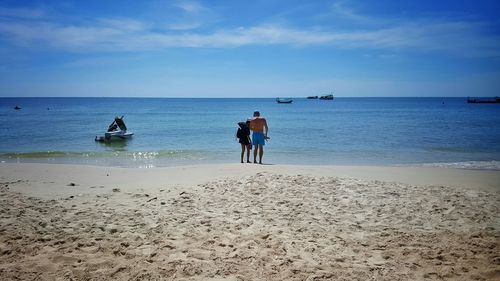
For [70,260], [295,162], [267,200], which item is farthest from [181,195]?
[295,162]

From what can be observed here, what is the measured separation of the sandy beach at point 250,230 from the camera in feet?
13.5

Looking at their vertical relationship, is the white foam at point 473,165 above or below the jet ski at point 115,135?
below

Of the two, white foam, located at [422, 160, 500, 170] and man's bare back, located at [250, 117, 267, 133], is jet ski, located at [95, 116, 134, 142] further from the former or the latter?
white foam, located at [422, 160, 500, 170]

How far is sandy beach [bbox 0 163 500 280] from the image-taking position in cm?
411

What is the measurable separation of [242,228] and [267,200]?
1.57 m

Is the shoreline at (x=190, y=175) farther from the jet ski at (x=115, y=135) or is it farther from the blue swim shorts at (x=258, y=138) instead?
the jet ski at (x=115, y=135)

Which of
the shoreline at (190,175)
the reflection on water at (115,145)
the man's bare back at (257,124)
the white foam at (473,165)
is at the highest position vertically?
the man's bare back at (257,124)

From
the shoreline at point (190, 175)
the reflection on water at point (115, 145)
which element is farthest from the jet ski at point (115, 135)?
the shoreline at point (190, 175)

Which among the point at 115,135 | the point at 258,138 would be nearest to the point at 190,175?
the point at 258,138

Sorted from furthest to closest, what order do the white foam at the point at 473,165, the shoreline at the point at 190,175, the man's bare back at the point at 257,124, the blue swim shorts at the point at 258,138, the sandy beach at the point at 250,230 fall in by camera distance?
the white foam at the point at 473,165 → the blue swim shorts at the point at 258,138 → the man's bare back at the point at 257,124 → the shoreline at the point at 190,175 → the sandy beach at the point at 250,230

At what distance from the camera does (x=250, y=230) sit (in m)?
5.28

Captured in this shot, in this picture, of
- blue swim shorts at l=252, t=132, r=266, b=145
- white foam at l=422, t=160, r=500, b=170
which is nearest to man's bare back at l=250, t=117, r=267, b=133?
blue swim shorts at l=252, t=132, r=266, b=145

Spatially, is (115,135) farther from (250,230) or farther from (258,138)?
(250,230)

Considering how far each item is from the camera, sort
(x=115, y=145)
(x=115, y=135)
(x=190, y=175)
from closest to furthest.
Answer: (x=190, y=175), (x=115, y=145), (x=115, y=135)
